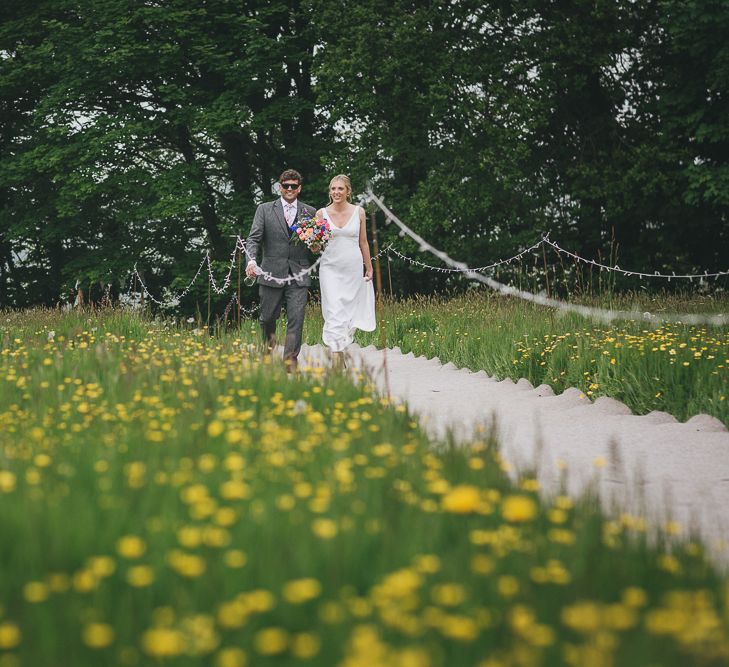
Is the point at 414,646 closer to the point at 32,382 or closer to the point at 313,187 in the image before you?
the point at 32,382

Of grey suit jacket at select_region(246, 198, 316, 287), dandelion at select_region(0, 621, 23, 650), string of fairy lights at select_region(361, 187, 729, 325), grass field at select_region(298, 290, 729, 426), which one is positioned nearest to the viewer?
dandelion at select_region(0, 621, 23, 650)

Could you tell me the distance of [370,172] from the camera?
2075 centimetres

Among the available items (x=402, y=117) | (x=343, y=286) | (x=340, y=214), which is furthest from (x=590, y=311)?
(x=402, y=117)

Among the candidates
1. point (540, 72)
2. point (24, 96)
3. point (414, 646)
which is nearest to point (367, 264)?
point (414, 646)

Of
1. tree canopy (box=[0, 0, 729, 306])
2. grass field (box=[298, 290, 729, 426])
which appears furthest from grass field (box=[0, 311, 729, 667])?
tree canopy (box=[0, 0, 729, 306])

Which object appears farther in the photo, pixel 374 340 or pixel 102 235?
pixel 102 235

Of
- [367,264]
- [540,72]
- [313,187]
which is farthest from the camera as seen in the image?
[313,187]

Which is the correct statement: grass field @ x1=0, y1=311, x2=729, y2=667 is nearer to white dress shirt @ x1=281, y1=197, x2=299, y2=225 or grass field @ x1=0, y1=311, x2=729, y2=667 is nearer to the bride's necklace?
white dress shirt @ x1=281, y1=197, x2=299, y2=225

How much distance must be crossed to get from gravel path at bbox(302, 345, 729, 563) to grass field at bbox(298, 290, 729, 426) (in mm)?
338

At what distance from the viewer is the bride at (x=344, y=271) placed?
927 cm

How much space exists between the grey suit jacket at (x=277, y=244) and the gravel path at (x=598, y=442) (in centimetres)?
169

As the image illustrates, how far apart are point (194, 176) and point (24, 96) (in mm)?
6196

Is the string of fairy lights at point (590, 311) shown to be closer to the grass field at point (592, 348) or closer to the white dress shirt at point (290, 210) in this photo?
the grass field at point (592, 348)

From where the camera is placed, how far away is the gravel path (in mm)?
3875
